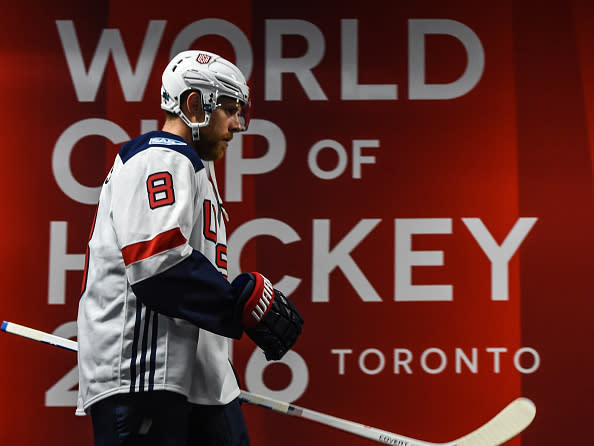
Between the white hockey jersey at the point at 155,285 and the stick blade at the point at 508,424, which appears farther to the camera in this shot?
the stick blade at the point at 508,424

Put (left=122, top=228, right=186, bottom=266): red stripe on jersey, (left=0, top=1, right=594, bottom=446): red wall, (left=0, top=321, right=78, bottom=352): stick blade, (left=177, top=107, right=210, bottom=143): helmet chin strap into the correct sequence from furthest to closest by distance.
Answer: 1. (left=0, top=1, right=594, bottom=446): red wall
2. (left=0, top=321, right=78, bottom=352): stick blade
3. (left=177, top=107, right=210, bottom=143): helmet chin strap
4. (left=122, top=228, right=186, bottom=266): red stripe on jersey

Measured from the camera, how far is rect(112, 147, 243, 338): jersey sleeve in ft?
4.65

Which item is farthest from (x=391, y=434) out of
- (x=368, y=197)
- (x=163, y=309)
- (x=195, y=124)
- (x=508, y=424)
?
(x=195, y=124)

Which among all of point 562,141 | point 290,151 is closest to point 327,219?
point 290,151

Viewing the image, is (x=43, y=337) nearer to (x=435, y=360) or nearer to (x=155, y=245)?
(x=155, y=245)

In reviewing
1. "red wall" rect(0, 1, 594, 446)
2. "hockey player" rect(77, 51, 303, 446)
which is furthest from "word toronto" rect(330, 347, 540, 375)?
"hockey player" rect(77, 51, 303, 446)

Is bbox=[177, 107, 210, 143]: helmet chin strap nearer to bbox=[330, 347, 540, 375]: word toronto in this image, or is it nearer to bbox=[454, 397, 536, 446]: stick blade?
bbox=[330, 347, 540, 375]: word toronto

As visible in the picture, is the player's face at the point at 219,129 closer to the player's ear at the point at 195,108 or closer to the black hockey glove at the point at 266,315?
the player's ear at the point at 195,108

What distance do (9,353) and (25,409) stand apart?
0.75 feet

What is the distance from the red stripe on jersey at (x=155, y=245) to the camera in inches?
55.4

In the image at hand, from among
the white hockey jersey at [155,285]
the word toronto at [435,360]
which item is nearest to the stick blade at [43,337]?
the white hockey jersey at [155,285]

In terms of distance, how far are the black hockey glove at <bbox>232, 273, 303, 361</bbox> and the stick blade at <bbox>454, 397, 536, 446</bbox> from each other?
3.28 feet

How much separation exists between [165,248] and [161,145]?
26cm

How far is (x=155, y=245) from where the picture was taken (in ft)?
4.62
